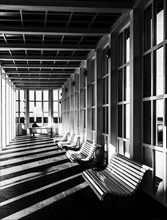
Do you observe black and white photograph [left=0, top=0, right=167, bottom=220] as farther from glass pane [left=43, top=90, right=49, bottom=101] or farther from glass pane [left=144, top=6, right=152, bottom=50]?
glass pane [left=43, top=90, right=49, bottom=101]

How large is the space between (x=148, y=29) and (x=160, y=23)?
62 centimetres

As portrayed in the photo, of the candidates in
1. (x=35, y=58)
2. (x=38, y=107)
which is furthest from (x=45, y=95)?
(x=35, y=58)

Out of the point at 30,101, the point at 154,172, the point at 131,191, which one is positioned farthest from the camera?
the point at 30,101

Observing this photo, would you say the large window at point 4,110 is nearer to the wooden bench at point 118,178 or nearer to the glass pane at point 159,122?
the wooden bench at point 118,178

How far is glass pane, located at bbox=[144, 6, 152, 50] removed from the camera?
6141 millimetres

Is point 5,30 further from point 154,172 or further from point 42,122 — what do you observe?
point 42,122

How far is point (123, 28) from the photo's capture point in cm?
789

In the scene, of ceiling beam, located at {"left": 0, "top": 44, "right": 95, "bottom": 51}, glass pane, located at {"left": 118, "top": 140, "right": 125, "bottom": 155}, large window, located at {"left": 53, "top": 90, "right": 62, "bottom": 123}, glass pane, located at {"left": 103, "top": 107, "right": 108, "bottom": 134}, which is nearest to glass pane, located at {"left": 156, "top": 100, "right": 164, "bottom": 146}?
glass pane, located at {"left": 118, "top": 140, "right": 125, "bottom": 155}

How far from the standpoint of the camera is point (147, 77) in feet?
20.4

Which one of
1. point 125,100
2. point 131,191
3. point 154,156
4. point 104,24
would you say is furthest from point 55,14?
point 131,191

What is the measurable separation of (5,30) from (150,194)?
225 inches

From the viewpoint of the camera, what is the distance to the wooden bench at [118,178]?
509cm

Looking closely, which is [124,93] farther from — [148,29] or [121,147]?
[148,29]

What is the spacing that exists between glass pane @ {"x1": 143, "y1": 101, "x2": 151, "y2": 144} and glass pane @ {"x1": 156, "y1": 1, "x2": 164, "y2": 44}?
1.31 metres
